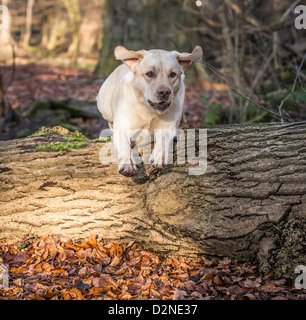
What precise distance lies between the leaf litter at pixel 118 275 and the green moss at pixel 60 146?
1.12m

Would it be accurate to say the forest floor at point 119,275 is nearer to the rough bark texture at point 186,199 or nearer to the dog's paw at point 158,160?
the rough bark texture at point 186,199

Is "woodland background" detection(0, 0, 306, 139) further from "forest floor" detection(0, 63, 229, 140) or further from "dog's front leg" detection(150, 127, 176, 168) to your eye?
"dog's front leg" detection(150, 127, 176, 168)

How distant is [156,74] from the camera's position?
165 inches

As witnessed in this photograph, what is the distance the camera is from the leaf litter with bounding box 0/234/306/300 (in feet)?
12.0

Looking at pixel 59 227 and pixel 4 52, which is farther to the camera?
pixel 4 52

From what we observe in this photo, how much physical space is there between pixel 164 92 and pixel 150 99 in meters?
0.20

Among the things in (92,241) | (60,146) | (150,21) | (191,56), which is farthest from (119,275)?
(150,21)

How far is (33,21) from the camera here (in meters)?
34.9

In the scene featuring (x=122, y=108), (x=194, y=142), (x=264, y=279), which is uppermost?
(x=122, y=108)

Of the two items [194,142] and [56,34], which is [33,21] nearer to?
[56,34]

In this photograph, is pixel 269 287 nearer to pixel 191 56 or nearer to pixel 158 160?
pixel 158 160

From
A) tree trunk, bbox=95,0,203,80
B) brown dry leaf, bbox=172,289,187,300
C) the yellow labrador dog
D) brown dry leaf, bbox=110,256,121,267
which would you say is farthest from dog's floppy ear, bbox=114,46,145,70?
tree trunk, bbox=95,0,203,80
